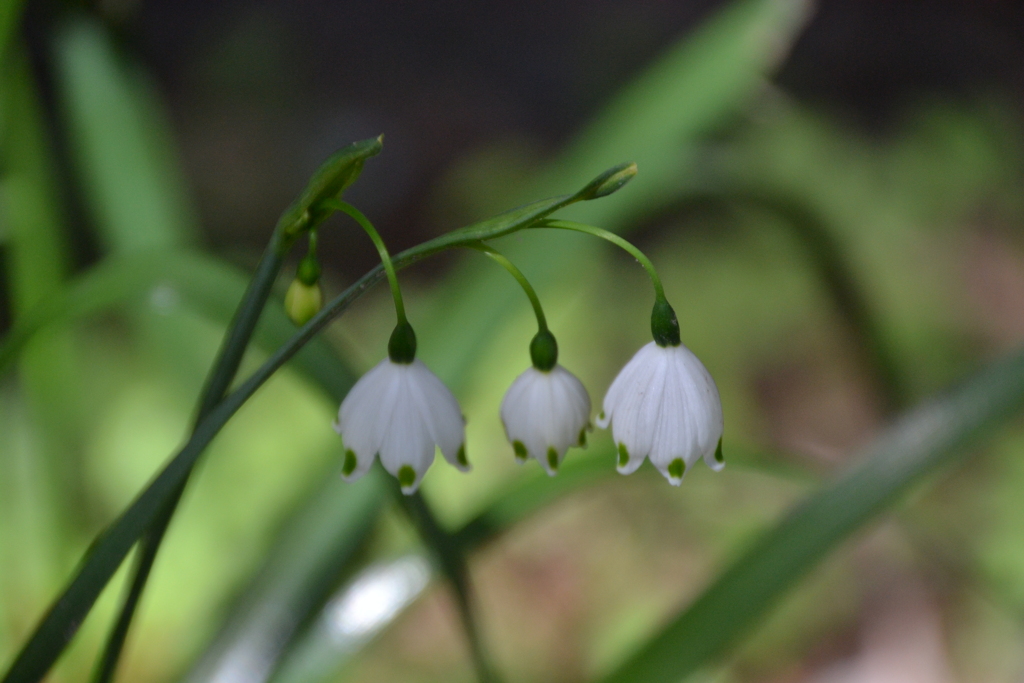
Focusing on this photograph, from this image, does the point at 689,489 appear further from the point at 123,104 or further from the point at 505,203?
the point at 123,104

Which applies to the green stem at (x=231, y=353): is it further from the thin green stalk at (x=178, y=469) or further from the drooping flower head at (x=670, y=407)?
the drooping flower head at (x=670, y=407)

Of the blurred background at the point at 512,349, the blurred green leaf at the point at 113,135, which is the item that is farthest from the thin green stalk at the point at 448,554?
the blurred green leaf at the point at 113,135

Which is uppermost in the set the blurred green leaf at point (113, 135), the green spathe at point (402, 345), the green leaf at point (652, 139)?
the blurred green leaf at point (113, 135)

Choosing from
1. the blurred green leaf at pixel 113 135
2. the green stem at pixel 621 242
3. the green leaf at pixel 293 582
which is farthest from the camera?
the blurred green leaf at pixel 113 135

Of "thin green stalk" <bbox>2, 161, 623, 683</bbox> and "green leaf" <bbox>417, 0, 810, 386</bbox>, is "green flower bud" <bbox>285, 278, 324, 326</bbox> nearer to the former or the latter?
"thin green stalk" <bbox>2, 161, 623, 683</bbox>

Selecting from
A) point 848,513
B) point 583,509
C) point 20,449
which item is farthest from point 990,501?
point 20,449

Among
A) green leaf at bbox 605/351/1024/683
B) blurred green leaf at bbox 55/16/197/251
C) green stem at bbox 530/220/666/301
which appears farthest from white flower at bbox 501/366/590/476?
blurred green leaf at bbox 55/16/197/251

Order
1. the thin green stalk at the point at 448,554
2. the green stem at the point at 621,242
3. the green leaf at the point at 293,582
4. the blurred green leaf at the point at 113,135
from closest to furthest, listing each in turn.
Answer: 1. the green stem at the point at 621,242
2. the thin green stalk at the point at 448,554
3. the green leaf at the point at 293,582
4. the blurred green leaf at the point at 113,135

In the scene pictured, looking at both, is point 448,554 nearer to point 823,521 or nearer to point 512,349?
point 823,521
